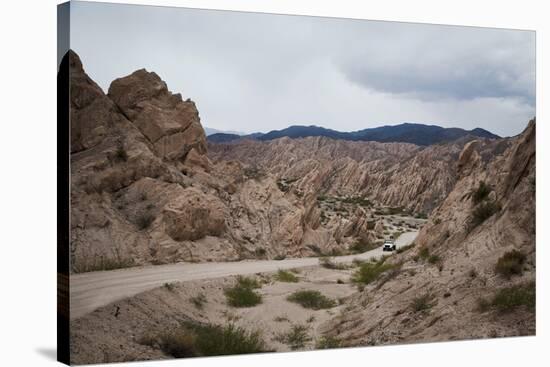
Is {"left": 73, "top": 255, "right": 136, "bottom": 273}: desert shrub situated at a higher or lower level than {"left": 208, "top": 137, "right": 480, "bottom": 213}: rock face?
lower

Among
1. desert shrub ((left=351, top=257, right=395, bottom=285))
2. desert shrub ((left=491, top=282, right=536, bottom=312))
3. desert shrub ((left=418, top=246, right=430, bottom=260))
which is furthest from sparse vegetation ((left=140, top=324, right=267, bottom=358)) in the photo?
desert shrub ((left=491, top=282, right=536, bottom=312))

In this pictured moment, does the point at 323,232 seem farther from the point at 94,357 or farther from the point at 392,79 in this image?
the point at 94,357

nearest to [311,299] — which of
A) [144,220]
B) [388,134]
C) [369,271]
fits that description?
[369,271]

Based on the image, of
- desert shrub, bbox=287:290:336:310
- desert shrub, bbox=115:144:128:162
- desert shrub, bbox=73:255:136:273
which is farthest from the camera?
desert shrub, bbox=287:290:336:310

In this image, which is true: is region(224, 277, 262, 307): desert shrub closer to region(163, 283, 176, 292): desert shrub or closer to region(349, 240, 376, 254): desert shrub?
region(163, 283, 176, 292): desert shrub

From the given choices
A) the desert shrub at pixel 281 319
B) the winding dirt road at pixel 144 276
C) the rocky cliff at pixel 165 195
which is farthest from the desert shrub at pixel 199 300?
the desert shrub at pixel 281 319

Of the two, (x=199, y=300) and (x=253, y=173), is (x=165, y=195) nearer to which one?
(x=253, y=173)

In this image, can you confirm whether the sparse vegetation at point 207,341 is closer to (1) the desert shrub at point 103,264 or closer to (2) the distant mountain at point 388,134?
(1) the desert shrub at point 103,264
